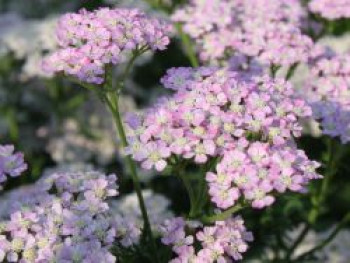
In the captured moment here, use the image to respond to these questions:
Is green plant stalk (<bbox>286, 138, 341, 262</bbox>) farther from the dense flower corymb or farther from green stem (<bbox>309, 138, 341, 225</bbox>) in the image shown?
the dense flower corymb

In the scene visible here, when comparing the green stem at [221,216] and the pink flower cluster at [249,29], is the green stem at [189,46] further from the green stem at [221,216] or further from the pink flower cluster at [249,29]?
the green stem at [221,216]

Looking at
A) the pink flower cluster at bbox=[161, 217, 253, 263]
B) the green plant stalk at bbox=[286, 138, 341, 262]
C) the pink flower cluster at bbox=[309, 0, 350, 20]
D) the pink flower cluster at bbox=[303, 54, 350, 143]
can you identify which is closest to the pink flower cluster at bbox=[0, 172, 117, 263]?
the pink flower cluster at bbox=[161, 217, 253, 263]

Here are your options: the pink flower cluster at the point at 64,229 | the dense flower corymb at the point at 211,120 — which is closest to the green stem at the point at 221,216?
the dense flower corymb at the point at 211,120

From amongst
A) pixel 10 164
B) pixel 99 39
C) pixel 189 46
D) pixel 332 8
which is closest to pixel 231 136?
pixel 99 39

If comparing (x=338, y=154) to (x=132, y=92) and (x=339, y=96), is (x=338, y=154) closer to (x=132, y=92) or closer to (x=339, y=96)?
(x=339, y=96)

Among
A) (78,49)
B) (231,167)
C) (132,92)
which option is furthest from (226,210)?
(132,92)

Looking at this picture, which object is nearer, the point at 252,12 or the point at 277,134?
the point at 277,134
